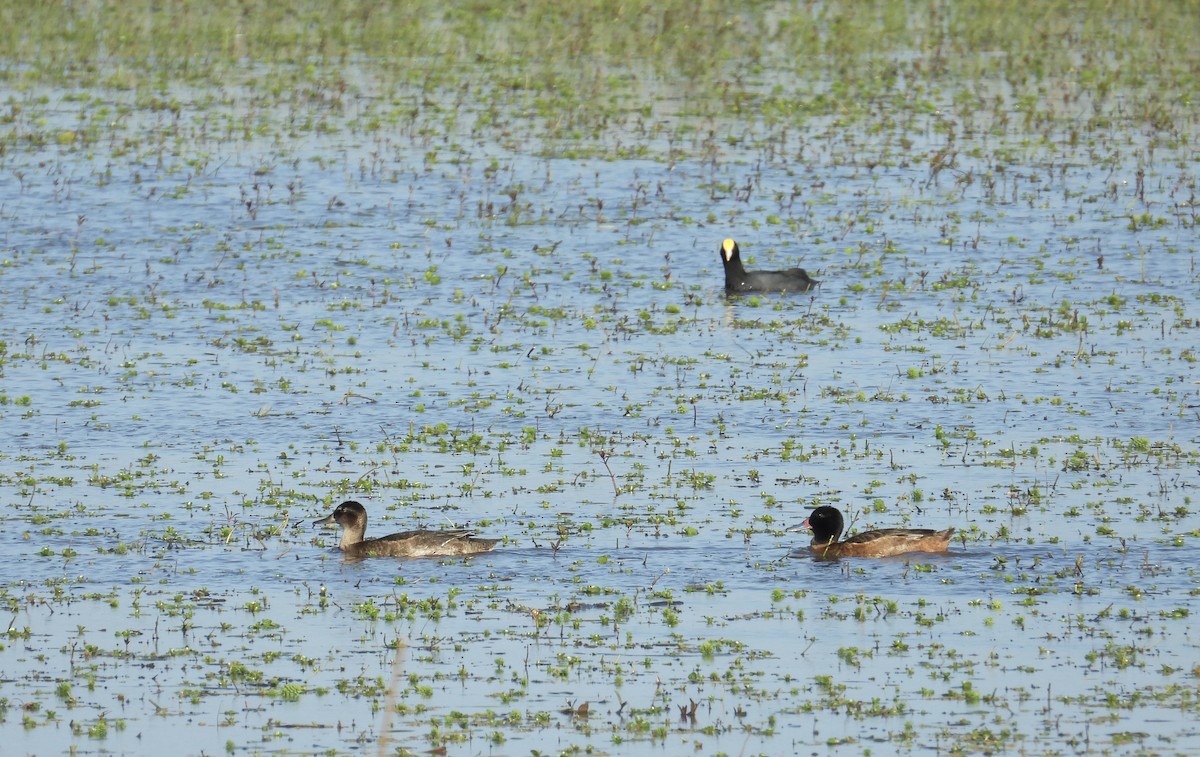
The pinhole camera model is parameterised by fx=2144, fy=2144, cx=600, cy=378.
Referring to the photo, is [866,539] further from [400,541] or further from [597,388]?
[597,388]

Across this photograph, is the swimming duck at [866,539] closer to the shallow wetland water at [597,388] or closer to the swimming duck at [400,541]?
the shallow wetland water at [597,388]

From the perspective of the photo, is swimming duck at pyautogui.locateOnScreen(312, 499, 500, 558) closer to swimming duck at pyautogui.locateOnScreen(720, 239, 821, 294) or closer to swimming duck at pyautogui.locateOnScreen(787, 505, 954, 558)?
swimming duck at pyautogui.locateOnScreen(787, 505, 954, 558)

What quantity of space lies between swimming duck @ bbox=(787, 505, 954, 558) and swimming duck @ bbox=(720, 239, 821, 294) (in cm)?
981

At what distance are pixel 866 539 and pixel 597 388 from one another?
572 centimetres

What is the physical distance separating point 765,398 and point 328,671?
8.23m

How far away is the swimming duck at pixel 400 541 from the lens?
15.4m

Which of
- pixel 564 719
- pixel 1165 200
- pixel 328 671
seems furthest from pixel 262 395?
pixel 1165 200

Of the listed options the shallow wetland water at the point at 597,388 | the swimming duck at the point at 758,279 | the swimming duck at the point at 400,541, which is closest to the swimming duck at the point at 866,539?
the shallow wetland water at the point at 597,388

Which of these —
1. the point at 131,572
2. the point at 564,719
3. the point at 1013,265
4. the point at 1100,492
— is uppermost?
the point at 1013,265

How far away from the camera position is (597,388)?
2097 cm

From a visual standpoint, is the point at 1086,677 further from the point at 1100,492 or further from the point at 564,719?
the point at 1100,492

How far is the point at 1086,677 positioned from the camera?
12.8 metres

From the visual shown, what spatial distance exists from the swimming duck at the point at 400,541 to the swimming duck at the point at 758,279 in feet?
34.2

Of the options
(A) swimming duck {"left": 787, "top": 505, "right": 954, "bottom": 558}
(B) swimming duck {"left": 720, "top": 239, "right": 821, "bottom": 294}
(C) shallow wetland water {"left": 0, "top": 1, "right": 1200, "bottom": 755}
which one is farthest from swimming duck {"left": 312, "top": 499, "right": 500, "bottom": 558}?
(B) swimming duck {"left": 720, "top": 239, "right": 821, "bottom": 294}
